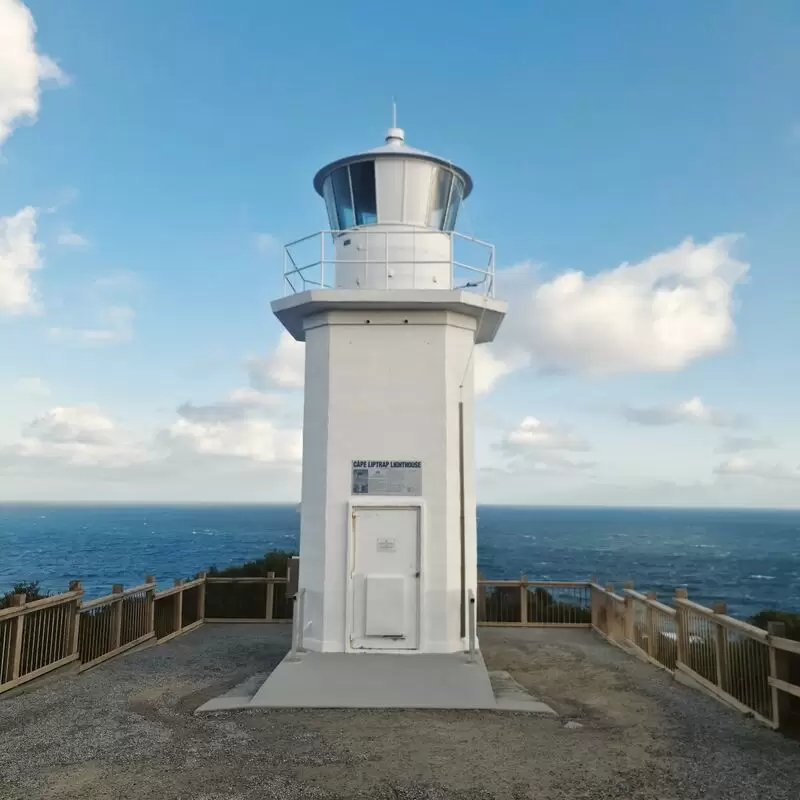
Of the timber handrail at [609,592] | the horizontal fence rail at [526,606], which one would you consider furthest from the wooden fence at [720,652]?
the horizontal fence rail at [526,606]

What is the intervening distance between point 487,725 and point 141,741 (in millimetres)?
3100

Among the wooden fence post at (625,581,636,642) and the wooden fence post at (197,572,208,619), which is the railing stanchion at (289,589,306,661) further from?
the wooden fence post at (625,581,636,642)

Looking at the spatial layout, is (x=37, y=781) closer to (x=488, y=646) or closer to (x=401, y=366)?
(x=401, y=366)

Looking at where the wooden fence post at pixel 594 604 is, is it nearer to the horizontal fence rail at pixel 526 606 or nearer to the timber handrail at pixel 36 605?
the horizontal fence rail at pixel 526 606

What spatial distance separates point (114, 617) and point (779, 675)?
324 inches

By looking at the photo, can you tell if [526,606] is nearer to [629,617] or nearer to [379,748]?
[629,617]

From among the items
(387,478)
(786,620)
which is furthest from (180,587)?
(786,620)

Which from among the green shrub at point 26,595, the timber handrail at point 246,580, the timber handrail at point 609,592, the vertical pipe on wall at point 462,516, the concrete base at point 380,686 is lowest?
the concrete base at point 380,686

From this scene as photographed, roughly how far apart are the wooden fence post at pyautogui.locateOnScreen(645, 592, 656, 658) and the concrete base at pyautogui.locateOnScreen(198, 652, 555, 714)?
2301mm

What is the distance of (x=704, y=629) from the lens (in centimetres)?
823

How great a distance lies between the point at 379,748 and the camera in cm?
587

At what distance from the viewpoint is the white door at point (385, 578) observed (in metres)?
9.02

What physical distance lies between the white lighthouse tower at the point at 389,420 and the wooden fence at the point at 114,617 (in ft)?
9.22

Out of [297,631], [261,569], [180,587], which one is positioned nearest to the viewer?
[297,631]
